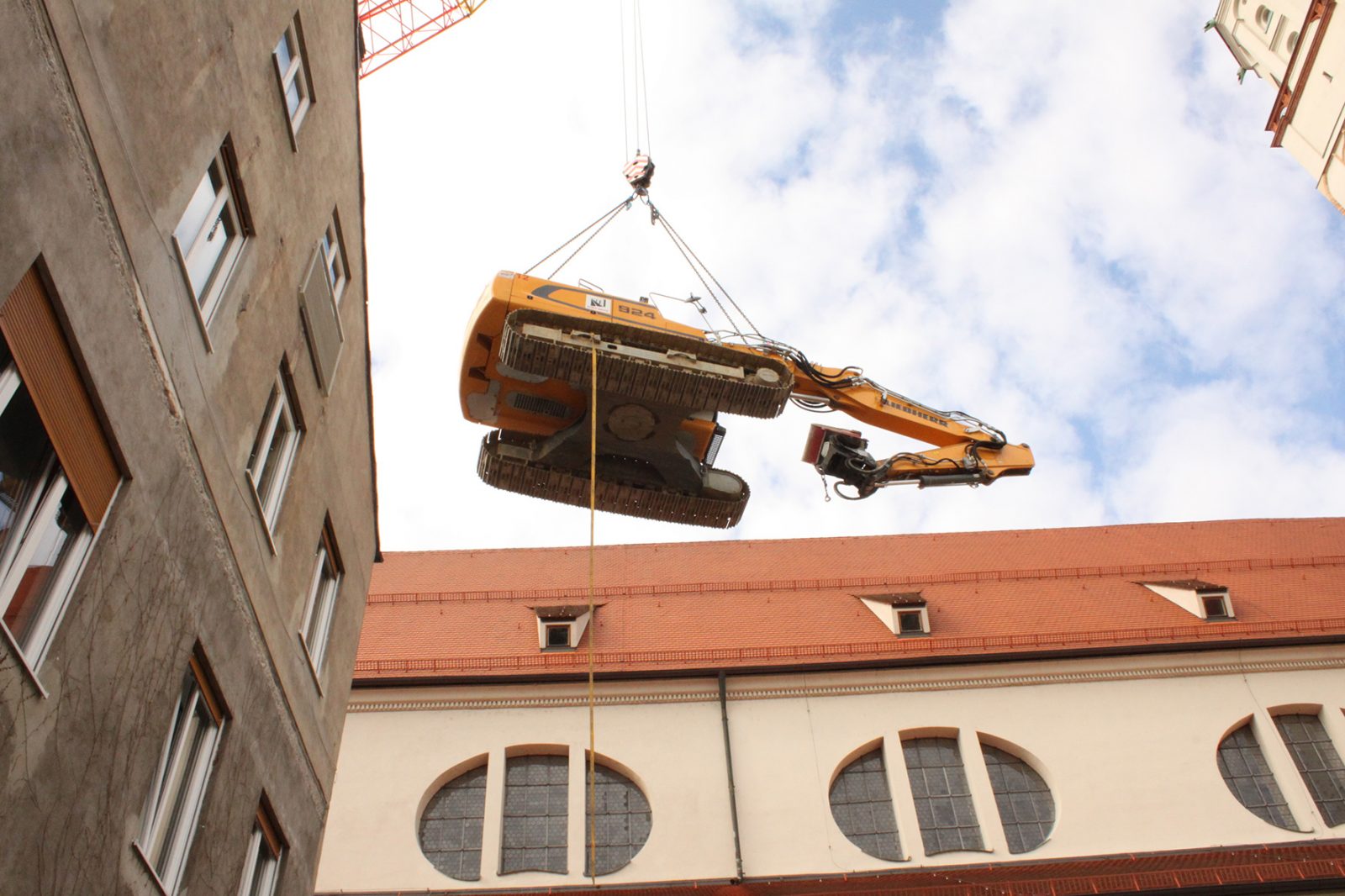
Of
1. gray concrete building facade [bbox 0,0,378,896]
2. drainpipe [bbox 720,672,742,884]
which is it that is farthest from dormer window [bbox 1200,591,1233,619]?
gray concrete building facade [bbox 0,0,378,896]

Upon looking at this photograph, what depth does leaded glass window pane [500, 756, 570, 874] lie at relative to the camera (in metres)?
13.8

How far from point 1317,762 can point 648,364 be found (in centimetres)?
1067

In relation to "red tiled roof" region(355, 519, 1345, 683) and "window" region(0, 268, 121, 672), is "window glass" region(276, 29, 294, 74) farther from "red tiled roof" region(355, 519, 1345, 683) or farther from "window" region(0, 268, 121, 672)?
"red tiled roof" region(355, 519, 1345, 683)

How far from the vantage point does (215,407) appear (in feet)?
21.9

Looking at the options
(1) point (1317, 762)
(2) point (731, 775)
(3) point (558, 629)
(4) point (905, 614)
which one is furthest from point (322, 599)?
(1) point (1317, 762)

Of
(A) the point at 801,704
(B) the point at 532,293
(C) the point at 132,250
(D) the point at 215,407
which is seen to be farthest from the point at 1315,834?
(C) the point at 132,250

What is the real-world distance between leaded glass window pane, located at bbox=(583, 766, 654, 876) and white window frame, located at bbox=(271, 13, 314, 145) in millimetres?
8449

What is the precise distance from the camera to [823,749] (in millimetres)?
15078

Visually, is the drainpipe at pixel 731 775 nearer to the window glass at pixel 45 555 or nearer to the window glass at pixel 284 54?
the window glass at pixel 284 54

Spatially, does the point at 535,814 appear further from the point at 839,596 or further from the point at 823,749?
the point at 839,596

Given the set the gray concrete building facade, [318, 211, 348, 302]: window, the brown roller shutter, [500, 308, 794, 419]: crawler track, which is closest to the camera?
the brown roller shutter

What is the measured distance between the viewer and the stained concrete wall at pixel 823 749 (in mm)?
13898

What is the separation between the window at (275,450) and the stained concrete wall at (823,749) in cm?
701

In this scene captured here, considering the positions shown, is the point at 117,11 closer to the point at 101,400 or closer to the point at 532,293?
the point at 101,400
